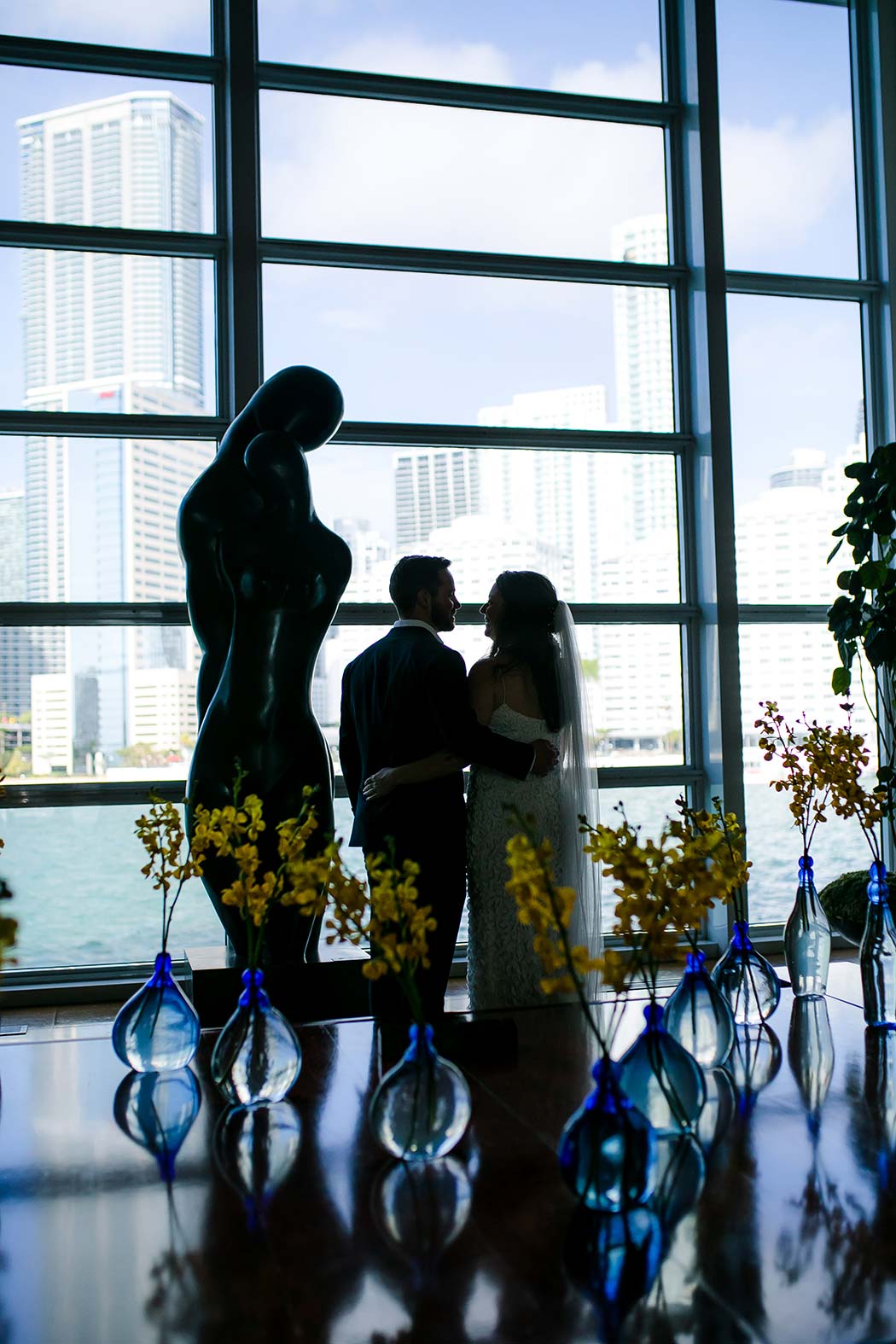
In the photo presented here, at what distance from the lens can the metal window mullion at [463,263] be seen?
235 inches

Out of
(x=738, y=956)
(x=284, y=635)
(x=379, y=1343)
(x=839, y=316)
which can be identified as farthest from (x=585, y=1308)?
(x=839, y=316)

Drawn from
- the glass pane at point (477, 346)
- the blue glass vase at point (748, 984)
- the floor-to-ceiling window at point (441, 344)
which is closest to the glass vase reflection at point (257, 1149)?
the blue glass vase at point (748, 984)

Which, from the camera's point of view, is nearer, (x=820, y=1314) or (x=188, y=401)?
(x=820, y=1314)

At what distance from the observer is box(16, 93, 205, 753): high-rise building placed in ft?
18.8

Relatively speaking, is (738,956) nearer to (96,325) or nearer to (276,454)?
(276,454)

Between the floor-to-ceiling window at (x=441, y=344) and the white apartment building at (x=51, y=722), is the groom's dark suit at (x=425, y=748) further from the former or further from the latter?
the white apartment building at (x=51, y=722)

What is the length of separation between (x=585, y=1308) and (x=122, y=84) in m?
6.05

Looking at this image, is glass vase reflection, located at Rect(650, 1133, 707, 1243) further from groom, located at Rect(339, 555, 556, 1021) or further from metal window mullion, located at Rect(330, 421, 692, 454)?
metal window mullion, located at Rect(330, 421, 692, 454)

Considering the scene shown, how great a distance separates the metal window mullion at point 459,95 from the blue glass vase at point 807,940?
5093 millimetres

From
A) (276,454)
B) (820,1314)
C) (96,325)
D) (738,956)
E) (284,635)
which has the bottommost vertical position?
(820,1314)

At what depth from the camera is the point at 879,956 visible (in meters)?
1.96

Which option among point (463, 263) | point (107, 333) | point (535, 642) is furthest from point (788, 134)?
point (535, 642)

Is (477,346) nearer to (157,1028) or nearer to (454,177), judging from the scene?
(454,177)

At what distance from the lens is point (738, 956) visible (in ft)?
6.64
